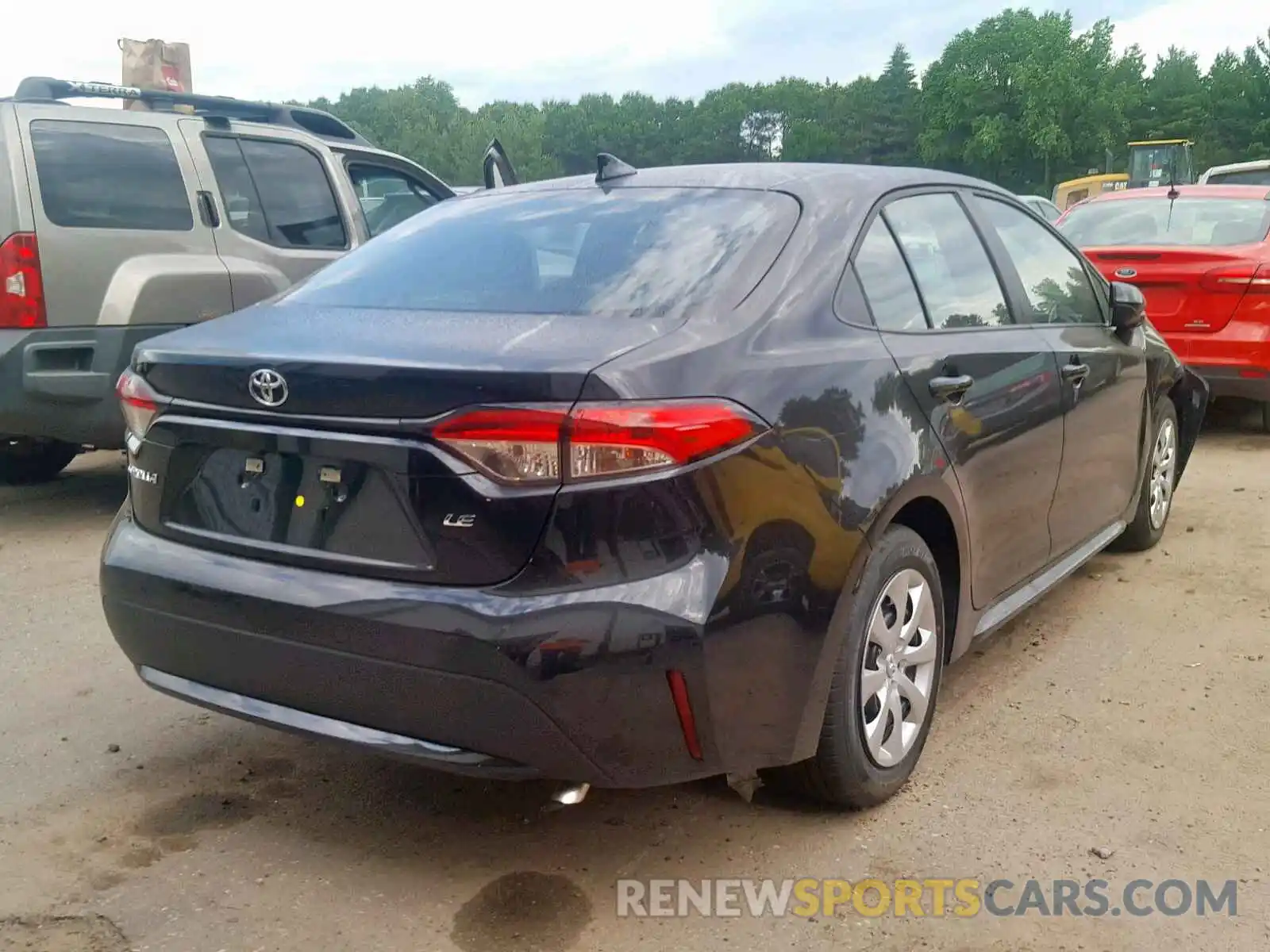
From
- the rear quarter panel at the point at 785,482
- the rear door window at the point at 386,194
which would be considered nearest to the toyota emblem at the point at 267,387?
the rear quarter panel at the point at 785,482

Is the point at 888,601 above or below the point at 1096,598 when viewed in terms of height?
above

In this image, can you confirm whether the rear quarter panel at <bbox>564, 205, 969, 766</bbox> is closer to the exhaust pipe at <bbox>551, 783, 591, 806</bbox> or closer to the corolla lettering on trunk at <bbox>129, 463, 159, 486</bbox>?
the exhaust pipe at <bbox>551, 783, 591, 806</bbox>

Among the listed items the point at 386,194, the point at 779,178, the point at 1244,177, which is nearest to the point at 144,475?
the point at 779,178

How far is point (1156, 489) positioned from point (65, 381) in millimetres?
4661

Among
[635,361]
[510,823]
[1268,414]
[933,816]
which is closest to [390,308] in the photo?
[635,361]

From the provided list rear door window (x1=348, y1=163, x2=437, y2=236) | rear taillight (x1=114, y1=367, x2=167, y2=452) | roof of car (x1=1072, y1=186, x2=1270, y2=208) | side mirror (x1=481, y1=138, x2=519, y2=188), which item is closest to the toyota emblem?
rear taillight (x1=114, y1=367, x2=167, y2=452)

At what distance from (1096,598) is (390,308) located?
10.1 ft

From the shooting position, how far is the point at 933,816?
3.05m

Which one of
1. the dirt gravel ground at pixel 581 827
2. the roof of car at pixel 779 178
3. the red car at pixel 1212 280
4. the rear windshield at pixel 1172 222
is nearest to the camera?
the dirt gravel ground at pixel 581 827

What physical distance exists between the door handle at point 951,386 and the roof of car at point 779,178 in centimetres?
54

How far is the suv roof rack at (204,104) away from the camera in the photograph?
595 centimetres

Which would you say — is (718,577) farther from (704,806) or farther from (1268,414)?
(1268,414)

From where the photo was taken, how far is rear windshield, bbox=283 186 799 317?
285cm

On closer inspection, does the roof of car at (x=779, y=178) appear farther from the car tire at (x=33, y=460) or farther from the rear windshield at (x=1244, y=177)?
the rear windshield at (x=1244, y=177)
